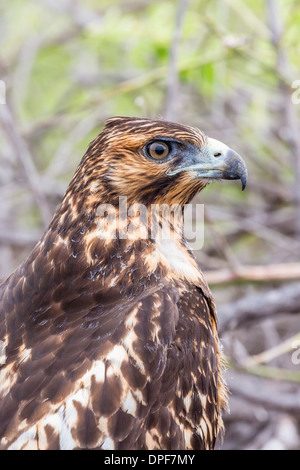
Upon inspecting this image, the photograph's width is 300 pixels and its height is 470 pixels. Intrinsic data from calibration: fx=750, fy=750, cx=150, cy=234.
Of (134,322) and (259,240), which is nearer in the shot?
(134,322)

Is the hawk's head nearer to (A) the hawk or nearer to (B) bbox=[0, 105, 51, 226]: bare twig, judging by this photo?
(A) the hawk

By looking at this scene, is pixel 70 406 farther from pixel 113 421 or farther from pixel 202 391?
pixel 202 391

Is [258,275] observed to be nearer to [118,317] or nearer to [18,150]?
[18,150]

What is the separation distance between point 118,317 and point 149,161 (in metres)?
0.69

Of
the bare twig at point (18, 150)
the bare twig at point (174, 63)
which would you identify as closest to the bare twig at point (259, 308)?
the bare twig at point (174, 63)

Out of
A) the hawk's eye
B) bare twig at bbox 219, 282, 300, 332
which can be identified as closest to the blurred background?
Result: bare twig at bbox 219, 282, 300, 332

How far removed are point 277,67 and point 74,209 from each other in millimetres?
2157

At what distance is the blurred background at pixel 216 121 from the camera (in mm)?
4477

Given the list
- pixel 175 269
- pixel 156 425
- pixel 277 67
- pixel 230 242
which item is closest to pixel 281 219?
pixel 230 242

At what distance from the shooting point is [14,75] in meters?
6.51

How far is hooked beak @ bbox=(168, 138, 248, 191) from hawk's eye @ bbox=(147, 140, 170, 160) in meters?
0.08

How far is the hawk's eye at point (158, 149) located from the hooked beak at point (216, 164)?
8 centimetres

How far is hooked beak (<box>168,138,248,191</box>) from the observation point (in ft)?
10.1

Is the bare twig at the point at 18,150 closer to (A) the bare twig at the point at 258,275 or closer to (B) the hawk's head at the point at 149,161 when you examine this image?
(A) the bare twig at the point at 258,275
